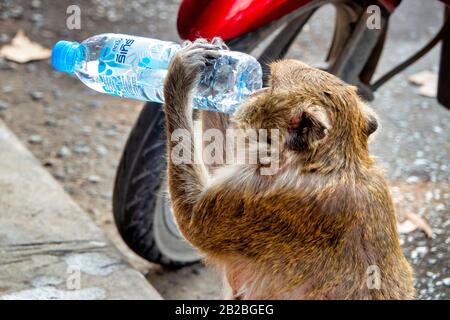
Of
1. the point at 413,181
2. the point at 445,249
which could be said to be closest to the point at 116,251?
the point at 445,249

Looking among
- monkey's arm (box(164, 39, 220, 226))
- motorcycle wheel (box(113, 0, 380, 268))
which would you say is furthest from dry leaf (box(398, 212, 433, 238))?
monkey's arm (box(164, 39, 220, 226))

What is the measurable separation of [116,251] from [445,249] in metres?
1.62

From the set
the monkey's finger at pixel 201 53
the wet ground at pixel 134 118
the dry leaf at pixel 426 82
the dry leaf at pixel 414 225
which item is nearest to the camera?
the monkey's finger at pixel 201 53

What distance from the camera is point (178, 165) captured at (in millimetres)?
2602

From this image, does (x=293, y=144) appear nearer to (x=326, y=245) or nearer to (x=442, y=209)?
(x=326, y=245)

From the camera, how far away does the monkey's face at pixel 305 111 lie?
233 centimetres

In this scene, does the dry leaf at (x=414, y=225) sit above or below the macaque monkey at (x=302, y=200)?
below

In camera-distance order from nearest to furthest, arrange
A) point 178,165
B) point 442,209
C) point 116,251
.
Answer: point 178,165, point 116,251, point 442,209

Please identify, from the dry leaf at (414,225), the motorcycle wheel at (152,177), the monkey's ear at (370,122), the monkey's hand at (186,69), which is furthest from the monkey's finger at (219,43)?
the dry leaf at (414,225)

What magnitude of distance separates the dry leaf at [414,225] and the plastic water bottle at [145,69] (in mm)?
1581

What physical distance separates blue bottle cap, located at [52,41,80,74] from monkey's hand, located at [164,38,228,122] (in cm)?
51

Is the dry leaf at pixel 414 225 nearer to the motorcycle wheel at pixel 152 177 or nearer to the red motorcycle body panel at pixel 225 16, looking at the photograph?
the motorcycle wheel at pixel 152 177

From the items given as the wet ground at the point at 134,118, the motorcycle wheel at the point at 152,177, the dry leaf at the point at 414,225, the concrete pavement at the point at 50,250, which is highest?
the motorcycle wheel at the point at 152,177

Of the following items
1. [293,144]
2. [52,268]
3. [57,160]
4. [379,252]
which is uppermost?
[293,144]
